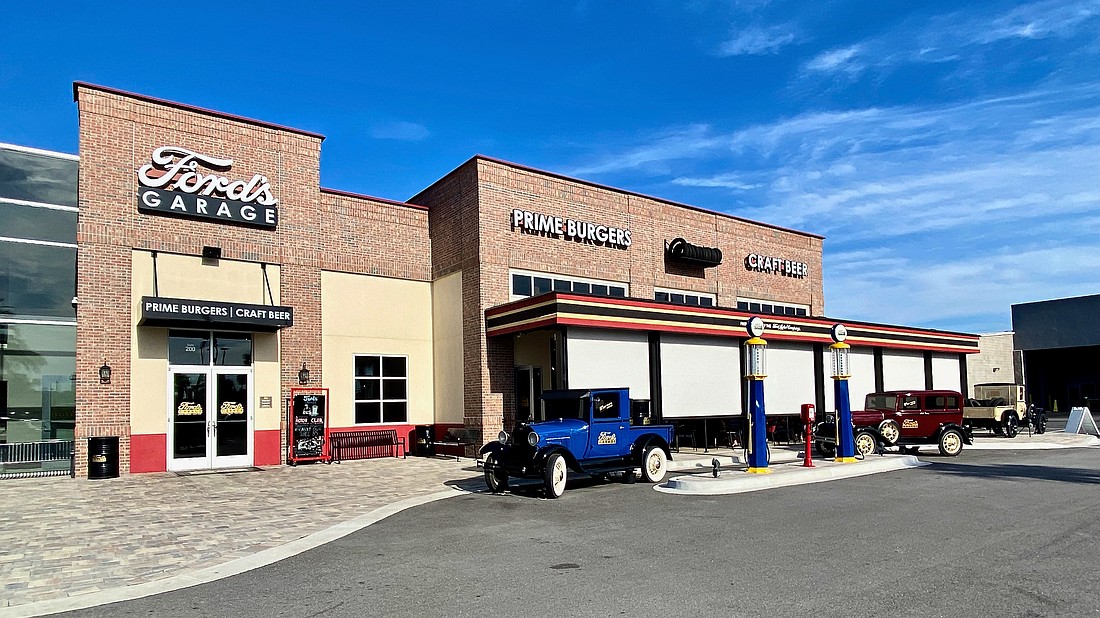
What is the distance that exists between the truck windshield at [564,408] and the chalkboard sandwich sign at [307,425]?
7376mm

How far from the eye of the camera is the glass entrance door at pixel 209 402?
1912cm

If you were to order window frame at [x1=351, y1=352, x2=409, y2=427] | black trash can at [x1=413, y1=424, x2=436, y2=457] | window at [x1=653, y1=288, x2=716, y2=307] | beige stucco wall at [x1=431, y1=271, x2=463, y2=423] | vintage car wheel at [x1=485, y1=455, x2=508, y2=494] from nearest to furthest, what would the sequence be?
vintage car wheel at [x1=485, y1=455, x2=508, y2=494], window frame at [x1=351, y1=352, x2=409, y2=427], black trash can at [x1=413, y1=424, x2=436, y2=457], beige stucco wall at [x1=431, y1=271, x2=463, y2=423], window at [x1=653, y1=288, x2=716, y2=307]

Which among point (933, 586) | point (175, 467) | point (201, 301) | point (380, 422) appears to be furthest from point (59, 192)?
point (933, 586)

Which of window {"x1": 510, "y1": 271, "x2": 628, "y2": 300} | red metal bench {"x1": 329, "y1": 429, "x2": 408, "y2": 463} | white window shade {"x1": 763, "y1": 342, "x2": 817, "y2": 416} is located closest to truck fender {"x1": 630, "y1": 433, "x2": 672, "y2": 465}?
window {"x1": 510, "y1": 271, "x2": 628, "y2": 300}

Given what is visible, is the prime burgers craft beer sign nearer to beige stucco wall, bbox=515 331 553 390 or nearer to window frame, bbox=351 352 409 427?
window frame, bbox=351 352 409 427

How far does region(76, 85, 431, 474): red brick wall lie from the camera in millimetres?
18219

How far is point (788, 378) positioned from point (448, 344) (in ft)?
36.2

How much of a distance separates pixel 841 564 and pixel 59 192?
21403mm

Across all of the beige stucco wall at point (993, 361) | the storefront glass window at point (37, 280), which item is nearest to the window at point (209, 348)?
the storefront glass window at point (37, 280)

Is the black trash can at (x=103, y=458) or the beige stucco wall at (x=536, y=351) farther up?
the beige stucco wall at (x=536, y=351)

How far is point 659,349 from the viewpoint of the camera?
22.0 meters

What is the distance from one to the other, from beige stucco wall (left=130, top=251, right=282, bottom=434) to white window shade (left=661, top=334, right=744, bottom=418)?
1056cm

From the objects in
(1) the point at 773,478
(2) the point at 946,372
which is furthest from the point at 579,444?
(2) the point at 946,372

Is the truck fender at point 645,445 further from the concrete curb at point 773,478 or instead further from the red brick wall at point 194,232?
the red brick wall at point 194,232
